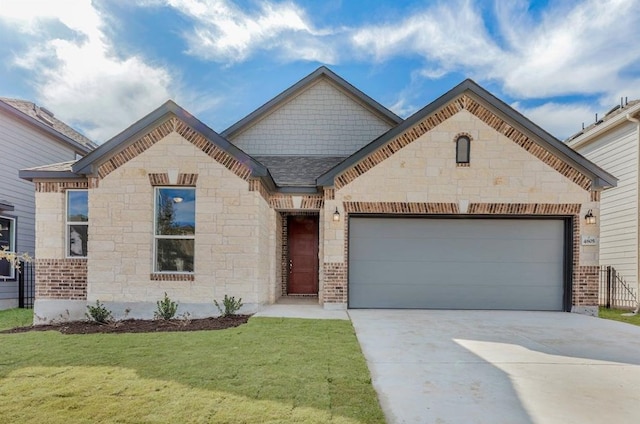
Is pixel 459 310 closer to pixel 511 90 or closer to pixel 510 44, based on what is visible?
pixel 510 44

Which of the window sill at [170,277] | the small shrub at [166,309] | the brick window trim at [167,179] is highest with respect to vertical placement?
the brick window trim at [167,179]

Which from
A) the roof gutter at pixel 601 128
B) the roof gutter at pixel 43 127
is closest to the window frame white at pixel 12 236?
the roof gutter at pixel 43 127

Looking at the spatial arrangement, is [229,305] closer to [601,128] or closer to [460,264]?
[460,264]

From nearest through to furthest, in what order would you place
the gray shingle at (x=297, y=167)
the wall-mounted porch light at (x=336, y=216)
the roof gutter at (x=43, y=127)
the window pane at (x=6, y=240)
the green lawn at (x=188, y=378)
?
the green lawn at (x=188, y=378), the wall-mounted porch light at (x=336, y=216), the gray shingle at (x=297, y=167), the window pane at (x=6, y=240), the roof gutter at (x=43, y=127)

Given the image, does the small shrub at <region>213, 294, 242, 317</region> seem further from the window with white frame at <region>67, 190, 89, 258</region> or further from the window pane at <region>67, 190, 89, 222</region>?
the window pane at <region>67, 190, 89, 222</region>

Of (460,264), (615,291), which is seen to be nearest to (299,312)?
(460,264)

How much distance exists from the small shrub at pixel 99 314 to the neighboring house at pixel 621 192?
1471 centimetres

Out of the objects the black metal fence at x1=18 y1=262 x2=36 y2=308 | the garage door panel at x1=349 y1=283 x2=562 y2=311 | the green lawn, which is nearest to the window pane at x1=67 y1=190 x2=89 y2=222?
the green lawn

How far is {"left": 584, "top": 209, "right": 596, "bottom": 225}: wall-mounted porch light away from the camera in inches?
372

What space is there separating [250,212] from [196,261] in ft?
5.53

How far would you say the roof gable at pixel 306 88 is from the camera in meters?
12.6

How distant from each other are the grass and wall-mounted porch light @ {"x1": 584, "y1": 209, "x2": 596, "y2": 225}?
100 inches

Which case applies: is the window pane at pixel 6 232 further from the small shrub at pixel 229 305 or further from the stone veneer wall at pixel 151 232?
the small shrub at pixel 229 305

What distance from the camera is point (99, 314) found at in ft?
27.4
